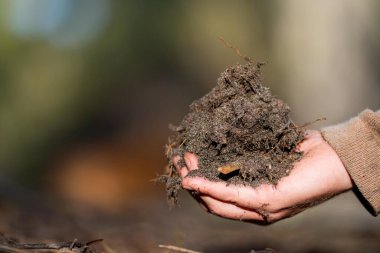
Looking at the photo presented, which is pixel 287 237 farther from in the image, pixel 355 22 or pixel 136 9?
pixel 136 9

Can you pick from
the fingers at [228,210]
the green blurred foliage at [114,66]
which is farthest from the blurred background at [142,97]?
the fingers at [228,210]

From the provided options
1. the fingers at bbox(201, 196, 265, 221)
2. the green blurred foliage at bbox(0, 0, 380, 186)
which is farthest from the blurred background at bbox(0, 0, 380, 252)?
the fingers at bbox(201, 196, 265, 221)

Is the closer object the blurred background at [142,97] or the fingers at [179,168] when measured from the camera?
the fingers at [179,168]

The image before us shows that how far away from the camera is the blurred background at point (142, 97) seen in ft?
11.5

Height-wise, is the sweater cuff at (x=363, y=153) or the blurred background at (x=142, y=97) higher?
the blurred background at (x=142, y=97)

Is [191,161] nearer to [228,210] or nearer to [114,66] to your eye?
[228,210]

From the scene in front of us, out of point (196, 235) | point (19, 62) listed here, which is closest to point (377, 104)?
point (196, 235)

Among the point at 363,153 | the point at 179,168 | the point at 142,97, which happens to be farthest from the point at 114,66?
the point at 363,153

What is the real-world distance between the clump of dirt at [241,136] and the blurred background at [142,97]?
83 cm

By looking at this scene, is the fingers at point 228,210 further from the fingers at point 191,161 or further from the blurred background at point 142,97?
the blurred background at point 142,97

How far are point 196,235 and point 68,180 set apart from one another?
5952 millimetres

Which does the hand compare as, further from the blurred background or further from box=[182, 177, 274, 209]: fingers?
the blurred background

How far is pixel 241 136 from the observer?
195cm

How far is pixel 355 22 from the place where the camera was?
6547 mm
